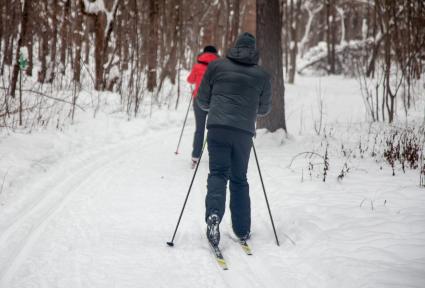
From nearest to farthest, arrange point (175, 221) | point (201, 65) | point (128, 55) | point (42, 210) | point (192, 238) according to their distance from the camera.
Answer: point (192, 238) < point (42, 210) < point (175, 221) < point (201, 65) < point (128, 55)

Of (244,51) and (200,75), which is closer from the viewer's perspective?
(244,51)

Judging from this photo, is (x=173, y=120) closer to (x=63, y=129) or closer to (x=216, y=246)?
(x=63, y=129)

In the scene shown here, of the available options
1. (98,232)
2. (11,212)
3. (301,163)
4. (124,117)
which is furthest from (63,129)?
(301,163)

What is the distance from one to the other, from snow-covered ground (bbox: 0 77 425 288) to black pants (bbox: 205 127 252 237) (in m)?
0.40

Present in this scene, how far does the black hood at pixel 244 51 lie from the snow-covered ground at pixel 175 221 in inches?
79.1

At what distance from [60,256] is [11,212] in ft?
4.27

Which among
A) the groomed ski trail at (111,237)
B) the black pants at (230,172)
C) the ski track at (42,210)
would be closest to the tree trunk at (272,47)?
the groomed ski trail at (111,237)

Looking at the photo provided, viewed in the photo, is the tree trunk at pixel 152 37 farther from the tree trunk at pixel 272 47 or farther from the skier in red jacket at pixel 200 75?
the skier in red jacket at pixel 200 75

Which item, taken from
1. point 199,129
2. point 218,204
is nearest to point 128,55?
point 199,129

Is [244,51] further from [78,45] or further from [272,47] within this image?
[78,45]

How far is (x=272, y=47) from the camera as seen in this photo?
26.6 feet

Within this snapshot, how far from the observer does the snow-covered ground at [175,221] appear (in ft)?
10.1

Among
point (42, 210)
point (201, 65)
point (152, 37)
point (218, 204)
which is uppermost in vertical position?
point (152, 37)

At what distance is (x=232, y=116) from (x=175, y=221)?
1.68 meters
